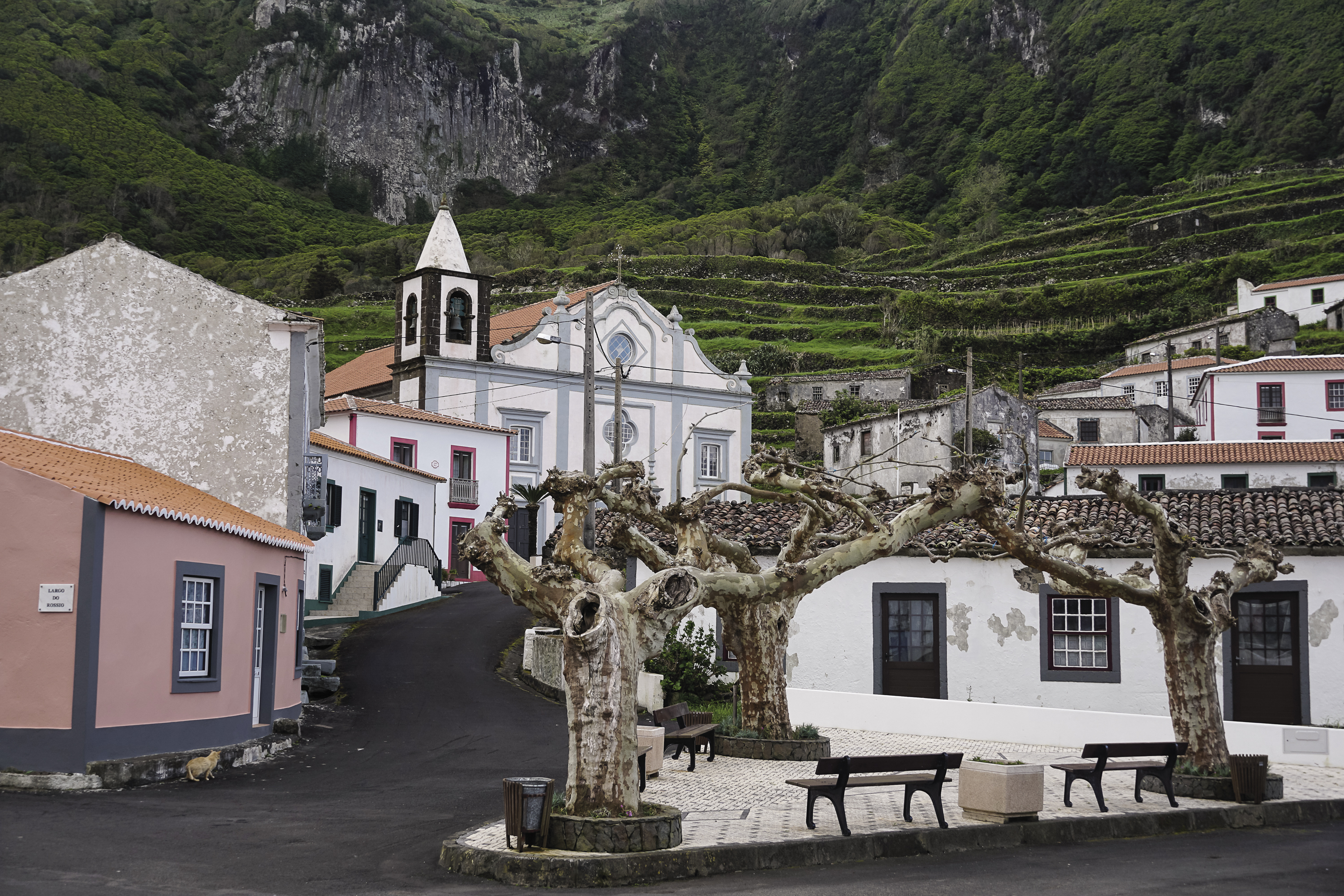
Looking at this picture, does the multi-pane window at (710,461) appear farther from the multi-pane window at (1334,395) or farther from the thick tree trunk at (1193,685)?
the thick tree trunk at (1193,685)

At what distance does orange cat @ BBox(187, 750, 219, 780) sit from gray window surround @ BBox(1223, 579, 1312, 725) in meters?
15.3

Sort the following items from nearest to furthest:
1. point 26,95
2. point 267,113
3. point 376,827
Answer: point 376,827, point 26,95, point 267,113

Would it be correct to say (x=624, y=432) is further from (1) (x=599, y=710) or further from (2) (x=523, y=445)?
(1) (x=599, y=710)

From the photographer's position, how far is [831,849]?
9930 mm

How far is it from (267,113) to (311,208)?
20199mm

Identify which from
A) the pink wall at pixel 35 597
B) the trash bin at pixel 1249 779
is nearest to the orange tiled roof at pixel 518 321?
the pink wall at pixel 35 597

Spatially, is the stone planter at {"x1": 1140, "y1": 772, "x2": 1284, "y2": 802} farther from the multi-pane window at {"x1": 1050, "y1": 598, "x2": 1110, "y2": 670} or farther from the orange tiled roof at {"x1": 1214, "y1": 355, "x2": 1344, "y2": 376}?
the orange tiled roof at {"x1": 1214, "y1": 355, "x2": 1344, "y2": 376}

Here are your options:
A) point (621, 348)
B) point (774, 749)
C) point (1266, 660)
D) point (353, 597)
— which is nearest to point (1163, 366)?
point (621, 348)

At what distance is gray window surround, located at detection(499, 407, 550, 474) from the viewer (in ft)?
145

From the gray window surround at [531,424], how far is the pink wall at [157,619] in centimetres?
2766

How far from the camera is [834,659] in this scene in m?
22.5

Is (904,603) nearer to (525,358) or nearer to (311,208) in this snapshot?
(525,358)

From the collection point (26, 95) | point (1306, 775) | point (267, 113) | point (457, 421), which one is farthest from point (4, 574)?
point (267, 113)

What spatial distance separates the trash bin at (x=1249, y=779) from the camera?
12820mm
